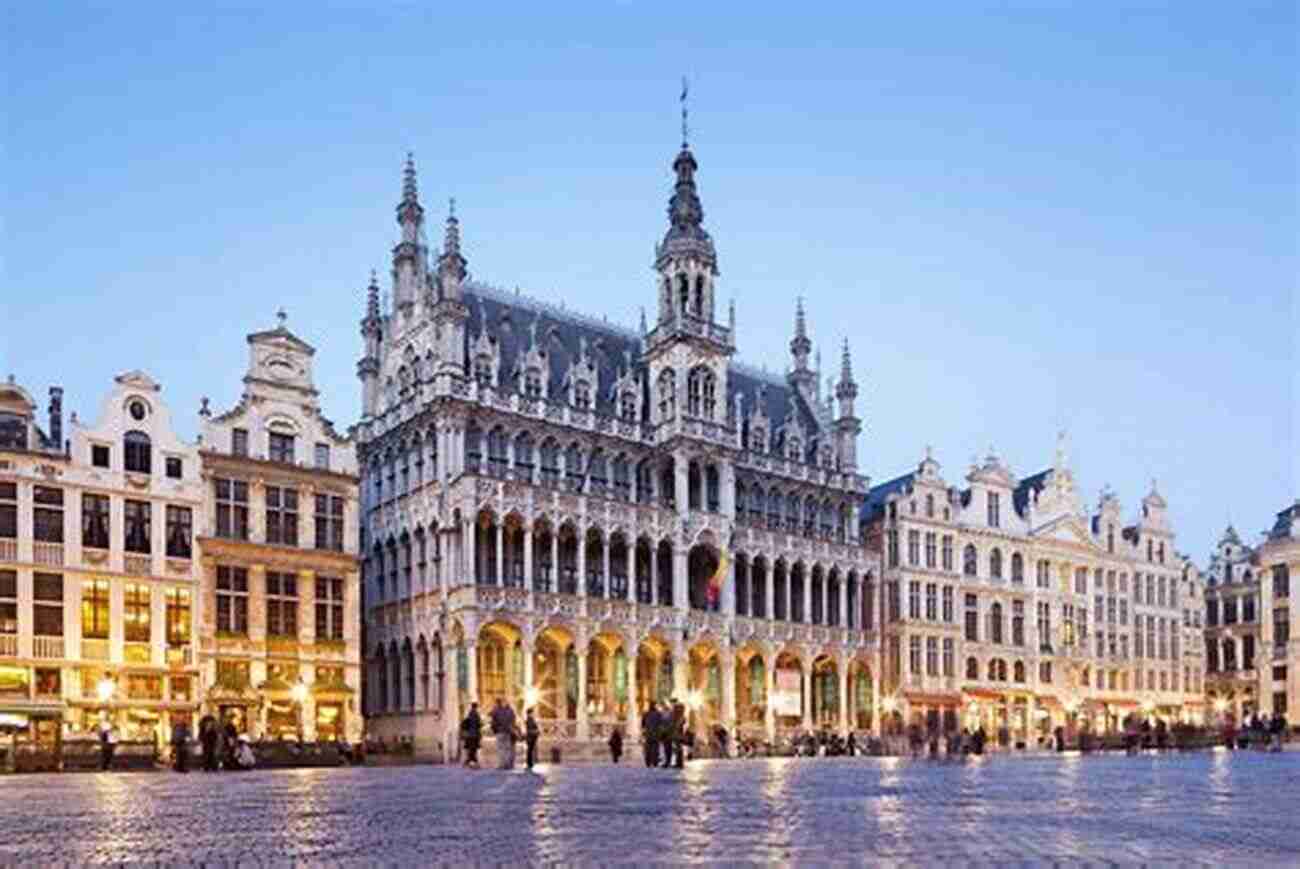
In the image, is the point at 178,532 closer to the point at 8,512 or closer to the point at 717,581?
the point at 8,512

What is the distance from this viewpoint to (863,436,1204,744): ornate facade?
8750 centimetres

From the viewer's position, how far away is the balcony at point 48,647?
5275 centimetres

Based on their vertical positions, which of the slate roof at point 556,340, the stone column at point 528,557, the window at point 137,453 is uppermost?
the slate roof at point 556,340

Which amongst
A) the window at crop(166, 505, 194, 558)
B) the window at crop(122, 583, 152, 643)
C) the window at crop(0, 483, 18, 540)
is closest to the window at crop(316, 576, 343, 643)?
the window at crop(166, 505, 194, 558)

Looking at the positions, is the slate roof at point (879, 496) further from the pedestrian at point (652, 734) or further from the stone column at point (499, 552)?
the pedestrian at point (652, 734)

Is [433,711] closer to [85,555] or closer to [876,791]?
[85,555]

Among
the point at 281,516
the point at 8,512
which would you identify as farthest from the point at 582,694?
the point at 8,512

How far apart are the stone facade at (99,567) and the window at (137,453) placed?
0.14 feet

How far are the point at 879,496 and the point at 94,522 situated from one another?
163 ft

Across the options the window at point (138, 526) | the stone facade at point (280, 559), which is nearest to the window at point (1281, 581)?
the stone facade at point (280, 559)

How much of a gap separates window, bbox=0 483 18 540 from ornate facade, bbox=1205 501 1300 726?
87877 millimetres

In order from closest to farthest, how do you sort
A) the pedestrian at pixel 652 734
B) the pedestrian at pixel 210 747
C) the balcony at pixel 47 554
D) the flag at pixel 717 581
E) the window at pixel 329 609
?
the pedestrian at pixel 652 734 → the pedestrian at pixel 210 747 → the balcony at pixel 47 554 → the window at pixel 329 609 → the flag at pixel 717 581

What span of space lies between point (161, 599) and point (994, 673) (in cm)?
5318

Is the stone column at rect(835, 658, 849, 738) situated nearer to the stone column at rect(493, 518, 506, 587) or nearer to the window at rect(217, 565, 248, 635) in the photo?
the stone column at rect(493, 518, 506, 587)
